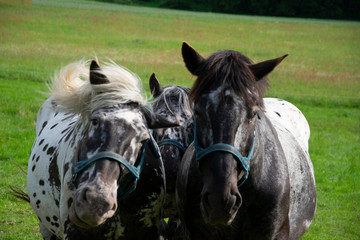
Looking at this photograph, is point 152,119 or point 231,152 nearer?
point 231,152

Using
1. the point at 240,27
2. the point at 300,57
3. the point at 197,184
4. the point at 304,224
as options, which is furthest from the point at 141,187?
the point at 240,27

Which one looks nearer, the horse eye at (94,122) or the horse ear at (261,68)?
the horse eye at (94,122)

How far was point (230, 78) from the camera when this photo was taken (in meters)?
3.17

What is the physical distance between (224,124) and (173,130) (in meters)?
1.58

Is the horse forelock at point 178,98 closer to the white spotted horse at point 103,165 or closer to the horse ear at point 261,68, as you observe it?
the white spotted horse at point 103,165

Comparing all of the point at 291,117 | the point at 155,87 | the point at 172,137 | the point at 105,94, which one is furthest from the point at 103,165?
the point at 291,117

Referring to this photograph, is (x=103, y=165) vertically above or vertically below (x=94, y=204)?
above

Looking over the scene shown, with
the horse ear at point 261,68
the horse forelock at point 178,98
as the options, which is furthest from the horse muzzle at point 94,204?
the horse forelock at point 178,98

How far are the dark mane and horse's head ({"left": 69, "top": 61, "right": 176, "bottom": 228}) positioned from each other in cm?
47

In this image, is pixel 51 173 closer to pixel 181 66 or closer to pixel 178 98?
pixel 178 98

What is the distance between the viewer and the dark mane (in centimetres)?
313

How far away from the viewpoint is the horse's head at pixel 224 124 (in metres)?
2.90

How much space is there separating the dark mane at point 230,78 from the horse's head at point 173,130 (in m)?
1.17

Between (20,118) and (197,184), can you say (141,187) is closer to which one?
(197,184)
